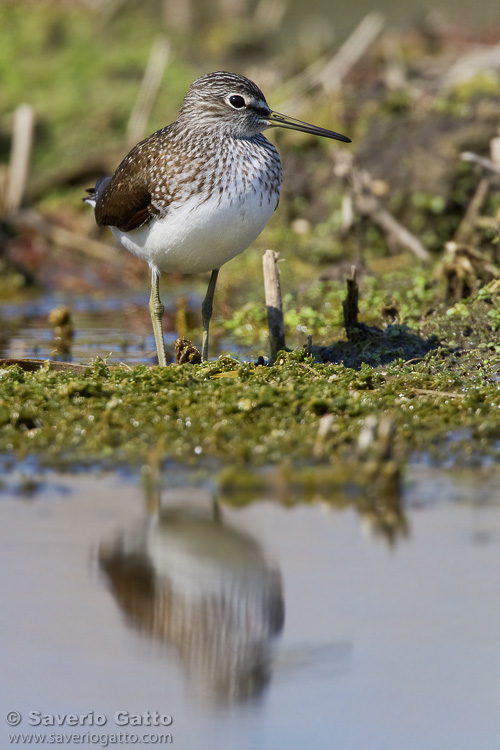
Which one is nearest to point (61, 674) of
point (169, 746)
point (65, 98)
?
point (169, 746)

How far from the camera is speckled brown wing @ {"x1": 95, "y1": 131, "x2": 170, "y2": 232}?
790cm

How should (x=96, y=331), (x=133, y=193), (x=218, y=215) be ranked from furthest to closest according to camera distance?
(x=96, y=331) < (x=133, y=193) < (x=218, y=215)

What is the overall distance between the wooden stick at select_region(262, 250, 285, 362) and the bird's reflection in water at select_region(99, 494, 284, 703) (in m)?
3.20

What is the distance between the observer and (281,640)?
4387 mm

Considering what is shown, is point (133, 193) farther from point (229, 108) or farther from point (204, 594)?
point (204, 594)

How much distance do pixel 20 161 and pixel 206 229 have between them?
8994 millimetres

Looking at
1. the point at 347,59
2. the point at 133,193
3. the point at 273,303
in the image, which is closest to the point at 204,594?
the point at 133,193

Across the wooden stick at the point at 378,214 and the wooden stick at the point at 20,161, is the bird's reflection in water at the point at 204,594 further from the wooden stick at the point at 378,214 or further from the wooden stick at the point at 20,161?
the wooden stick at the point at 20,161

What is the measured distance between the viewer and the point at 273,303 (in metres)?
8.59

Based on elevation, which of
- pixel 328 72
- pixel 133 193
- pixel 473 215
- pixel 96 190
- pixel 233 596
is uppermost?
pixel 328 72

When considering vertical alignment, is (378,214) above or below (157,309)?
above

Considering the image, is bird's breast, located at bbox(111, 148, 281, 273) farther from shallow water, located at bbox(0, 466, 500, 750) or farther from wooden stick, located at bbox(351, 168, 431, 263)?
wooden stick, located at bbox(351, 168, 431, 263)

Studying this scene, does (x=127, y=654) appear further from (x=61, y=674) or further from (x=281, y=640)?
(x=281, y=640)

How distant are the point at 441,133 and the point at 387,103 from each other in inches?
63.8
